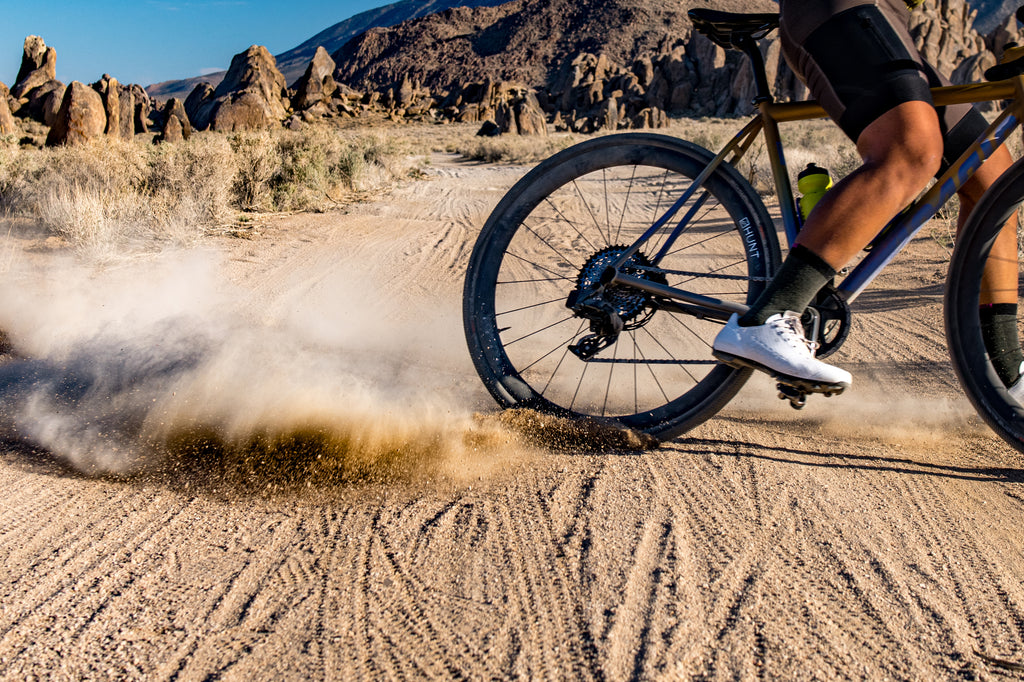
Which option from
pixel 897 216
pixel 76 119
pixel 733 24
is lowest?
pixel 897 216

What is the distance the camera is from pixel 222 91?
227 feet

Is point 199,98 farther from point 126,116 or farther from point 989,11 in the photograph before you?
point 989,11

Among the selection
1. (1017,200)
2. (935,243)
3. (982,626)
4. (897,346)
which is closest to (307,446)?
(982,626)

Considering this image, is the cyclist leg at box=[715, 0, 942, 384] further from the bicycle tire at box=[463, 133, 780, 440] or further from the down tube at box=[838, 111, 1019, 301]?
the bicycle tire at box=[463, 133, 780, 440]

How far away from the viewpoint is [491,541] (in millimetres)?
1741

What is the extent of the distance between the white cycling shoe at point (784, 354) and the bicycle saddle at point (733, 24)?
1.08 m

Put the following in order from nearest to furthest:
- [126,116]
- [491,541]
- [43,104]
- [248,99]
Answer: [491,541]
[126,116]
[43,104]
[248,99]

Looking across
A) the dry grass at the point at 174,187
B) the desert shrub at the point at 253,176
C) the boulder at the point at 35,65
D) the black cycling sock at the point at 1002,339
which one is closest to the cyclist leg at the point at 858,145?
the black cycling sock at the point at 1002,339

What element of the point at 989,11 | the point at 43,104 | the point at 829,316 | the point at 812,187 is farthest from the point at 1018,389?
the point at 989,11

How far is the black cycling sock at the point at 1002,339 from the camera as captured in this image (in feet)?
6.62

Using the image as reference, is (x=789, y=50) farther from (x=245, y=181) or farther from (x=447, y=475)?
(x=245, y=181)

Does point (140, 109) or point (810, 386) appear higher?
point (140, 109)

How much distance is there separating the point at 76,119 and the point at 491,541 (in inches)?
644

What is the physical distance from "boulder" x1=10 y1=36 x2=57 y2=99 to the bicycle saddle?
5246 centimetres
